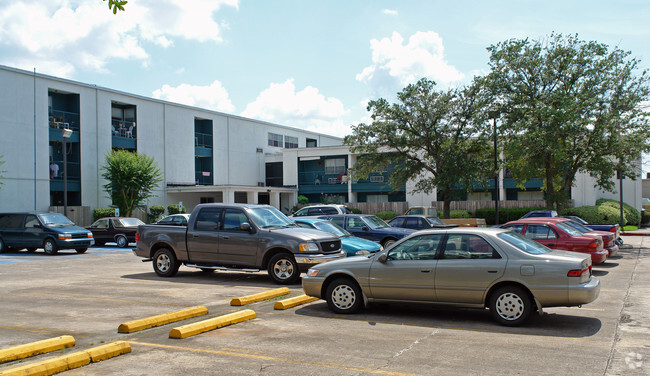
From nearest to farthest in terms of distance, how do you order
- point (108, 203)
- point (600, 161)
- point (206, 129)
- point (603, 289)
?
point (603, 289)
point (600, 161)
point (108, 203)
point (206, 129)

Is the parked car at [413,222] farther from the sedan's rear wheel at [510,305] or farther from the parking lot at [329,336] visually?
the sedan's rear wheel at [510,305]

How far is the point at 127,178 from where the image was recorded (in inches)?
1550

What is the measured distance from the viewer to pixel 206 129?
53.1 m

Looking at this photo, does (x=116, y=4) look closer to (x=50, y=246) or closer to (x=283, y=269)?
(x=283, y=269)

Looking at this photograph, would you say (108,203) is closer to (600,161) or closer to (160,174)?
(160,174)

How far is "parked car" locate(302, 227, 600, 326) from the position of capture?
7988mm

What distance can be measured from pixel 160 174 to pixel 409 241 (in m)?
37.6

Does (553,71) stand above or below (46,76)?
below

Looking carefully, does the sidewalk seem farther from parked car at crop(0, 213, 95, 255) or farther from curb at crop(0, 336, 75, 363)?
parked car at crop(0, 213, 95, 255)

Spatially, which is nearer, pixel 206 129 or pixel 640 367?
pixel 640 367

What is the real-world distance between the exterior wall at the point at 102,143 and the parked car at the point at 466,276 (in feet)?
110

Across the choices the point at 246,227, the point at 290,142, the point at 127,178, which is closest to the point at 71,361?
the point at 246,227

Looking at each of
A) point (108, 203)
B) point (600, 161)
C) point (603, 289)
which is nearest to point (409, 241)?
point (603, 289)

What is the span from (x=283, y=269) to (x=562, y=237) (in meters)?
8.09
